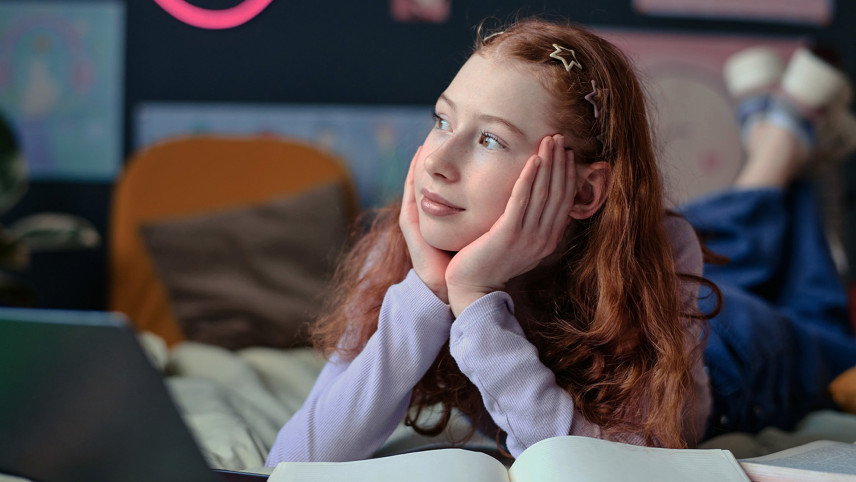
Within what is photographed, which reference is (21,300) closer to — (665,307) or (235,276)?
(235,276)

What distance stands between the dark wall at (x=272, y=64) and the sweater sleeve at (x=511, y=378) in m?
1.71

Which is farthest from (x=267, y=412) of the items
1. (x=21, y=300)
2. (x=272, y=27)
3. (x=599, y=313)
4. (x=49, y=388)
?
(x=272, y=27)

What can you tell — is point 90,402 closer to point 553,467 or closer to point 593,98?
point 553,467

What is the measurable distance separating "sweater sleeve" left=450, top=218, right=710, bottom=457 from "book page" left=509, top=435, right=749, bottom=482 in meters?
0.12

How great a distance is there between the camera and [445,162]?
846 millimetres

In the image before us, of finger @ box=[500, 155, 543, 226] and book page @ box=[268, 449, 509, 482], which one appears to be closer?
book page @ box=[268, 449, 509, 482]

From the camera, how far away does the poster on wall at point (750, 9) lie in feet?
8.97

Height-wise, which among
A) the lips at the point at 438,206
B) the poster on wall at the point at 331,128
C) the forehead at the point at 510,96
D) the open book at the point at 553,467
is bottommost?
the poster on wall at the point at 331,128

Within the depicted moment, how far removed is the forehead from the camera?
848mm

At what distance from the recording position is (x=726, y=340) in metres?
1.27

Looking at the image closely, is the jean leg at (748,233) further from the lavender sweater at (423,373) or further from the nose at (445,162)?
the nose at (445,162)

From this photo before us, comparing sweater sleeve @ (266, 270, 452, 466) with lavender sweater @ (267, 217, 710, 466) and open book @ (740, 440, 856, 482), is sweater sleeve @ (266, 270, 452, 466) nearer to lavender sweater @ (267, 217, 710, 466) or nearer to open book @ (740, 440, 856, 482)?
lavender sweater @ (267, 217, 710, 466)

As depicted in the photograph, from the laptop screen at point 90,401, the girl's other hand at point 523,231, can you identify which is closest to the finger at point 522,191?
the girl's other hand at point 523,231

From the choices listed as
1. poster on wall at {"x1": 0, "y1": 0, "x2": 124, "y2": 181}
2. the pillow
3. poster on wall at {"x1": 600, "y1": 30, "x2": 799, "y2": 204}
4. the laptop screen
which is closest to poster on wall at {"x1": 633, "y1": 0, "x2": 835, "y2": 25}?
poster on wall at {"x1": 600, "y1": 30, "x2": 799, "y2": 204}
